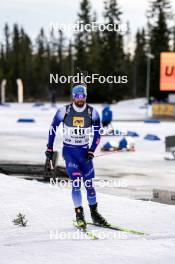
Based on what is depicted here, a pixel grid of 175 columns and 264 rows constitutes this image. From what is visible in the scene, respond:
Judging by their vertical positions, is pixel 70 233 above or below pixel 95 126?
below

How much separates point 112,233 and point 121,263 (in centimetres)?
147

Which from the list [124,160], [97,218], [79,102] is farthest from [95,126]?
[124,160]

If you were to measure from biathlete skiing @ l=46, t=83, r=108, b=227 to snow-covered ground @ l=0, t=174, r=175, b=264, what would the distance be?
0.55 meters

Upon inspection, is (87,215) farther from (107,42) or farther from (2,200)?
(107,42)

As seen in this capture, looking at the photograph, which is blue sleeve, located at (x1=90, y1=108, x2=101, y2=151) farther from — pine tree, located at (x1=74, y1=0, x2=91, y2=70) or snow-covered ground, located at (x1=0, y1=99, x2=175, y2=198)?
pine tree, located at (x1=74, y1=0, x2=91, y2=70)

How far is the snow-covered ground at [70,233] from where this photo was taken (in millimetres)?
6250

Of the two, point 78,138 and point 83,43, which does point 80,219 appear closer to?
point 78,138

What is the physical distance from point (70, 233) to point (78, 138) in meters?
1.26

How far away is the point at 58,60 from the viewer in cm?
11525

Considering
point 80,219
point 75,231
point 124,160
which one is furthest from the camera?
point 124,160

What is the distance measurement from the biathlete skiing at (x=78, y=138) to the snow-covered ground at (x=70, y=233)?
0.55 meters

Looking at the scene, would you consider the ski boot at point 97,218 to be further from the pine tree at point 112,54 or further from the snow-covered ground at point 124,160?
the pine tree at point 112,54

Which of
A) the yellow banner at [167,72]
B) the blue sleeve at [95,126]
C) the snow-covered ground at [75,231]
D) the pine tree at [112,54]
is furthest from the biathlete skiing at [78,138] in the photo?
the pine tree at [112,54]

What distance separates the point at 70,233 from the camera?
24.4ft
